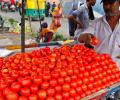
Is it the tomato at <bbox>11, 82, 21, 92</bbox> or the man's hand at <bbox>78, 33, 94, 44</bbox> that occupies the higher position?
the man's hand at <bbox>78, 33, 94, 44</bbox>

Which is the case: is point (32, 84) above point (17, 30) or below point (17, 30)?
above

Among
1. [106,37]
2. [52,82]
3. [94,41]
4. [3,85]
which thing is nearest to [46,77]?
[52,82]

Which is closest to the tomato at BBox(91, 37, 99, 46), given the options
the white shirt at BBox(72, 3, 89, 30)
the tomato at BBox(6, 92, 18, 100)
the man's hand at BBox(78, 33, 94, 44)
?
the man's hand at BBox(78, 33, 94, 44)

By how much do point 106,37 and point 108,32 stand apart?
0.08 m

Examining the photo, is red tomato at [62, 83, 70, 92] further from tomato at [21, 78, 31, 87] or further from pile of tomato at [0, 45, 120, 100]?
tomato at [21, 78, 31, 87]

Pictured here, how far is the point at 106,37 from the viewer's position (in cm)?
468

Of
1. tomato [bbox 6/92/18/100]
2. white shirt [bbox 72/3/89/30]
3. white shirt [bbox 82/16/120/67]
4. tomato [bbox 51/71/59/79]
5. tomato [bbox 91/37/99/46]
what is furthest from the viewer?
white shirt [bbox 72/3/89/30]

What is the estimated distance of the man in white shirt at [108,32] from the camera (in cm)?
445

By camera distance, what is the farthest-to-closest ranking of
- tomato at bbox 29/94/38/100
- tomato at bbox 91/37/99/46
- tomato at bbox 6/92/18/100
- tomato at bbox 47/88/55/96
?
tomato at bbox 91/37/99/46
tomato at bbox 47/88/55/96
tomato at bbox 29/94/38/100
tomato at bbox 6/92/18/100

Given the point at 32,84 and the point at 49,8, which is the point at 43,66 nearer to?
the point at 32,84

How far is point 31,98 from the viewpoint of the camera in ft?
9.43

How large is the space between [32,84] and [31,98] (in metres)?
0.17

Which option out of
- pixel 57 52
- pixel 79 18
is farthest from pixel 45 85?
pixel 79 18

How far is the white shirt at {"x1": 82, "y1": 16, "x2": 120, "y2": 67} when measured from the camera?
4.56 m
